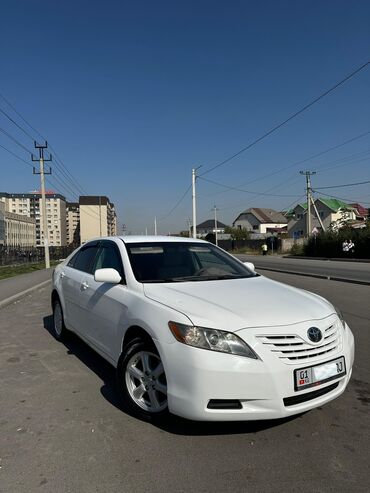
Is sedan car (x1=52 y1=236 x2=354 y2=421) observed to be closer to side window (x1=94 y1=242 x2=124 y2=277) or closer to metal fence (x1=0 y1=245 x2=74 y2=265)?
side window (x1=94 y1=242 x2=124 y2=277)

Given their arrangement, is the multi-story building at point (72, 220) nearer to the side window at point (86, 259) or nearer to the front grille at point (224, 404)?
the side window at point (86, 259)

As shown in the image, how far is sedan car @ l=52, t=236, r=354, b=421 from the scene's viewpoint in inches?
121

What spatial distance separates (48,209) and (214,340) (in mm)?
130135

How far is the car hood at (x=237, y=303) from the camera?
3.25 m

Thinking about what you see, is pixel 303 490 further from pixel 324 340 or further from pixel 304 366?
pixel 324 340

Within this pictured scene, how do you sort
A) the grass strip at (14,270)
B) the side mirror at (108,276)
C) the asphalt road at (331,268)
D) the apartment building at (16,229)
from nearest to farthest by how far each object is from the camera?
the side mirror at (108,276) < the asphalt road at (331,268) < the grass strip at (14,270) < the apartment building at (16,229)

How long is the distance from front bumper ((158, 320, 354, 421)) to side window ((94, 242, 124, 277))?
1601mm

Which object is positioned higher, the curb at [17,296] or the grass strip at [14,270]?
the curb at [17,296]

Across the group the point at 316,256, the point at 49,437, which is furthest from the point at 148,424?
the point at 316,256

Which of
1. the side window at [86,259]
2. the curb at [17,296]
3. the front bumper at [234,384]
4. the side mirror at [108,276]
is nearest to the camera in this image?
the front bumper at [234,384]

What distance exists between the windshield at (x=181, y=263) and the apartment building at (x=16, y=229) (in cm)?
7717

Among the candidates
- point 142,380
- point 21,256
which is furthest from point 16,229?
point 142,380

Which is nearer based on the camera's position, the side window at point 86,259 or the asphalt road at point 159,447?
the asphalt road at point 159,447

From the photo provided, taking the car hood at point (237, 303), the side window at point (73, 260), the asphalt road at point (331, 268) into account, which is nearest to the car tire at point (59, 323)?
the side window at point (73, 260)
